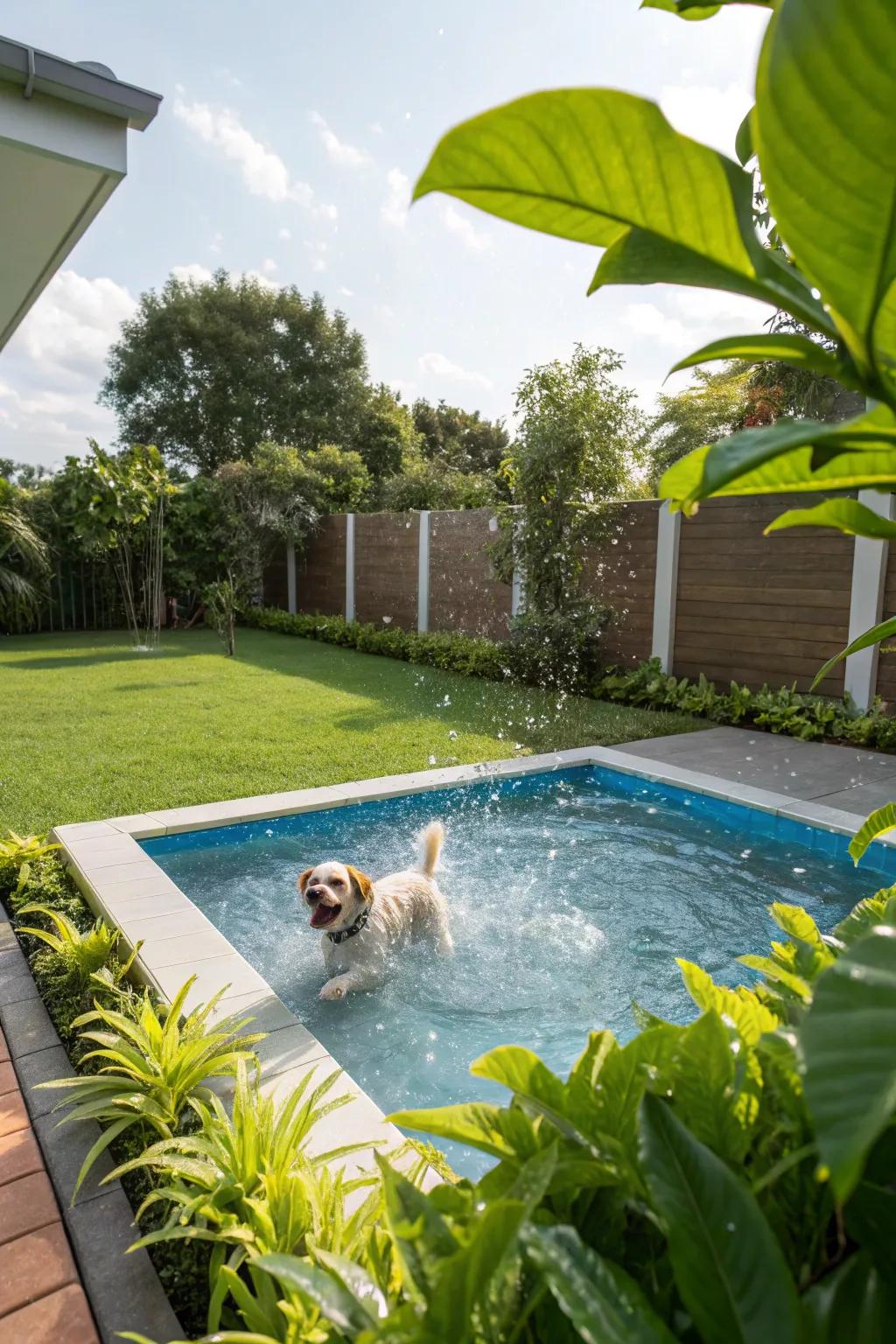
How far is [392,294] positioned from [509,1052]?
9210 mm

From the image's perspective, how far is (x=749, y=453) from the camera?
1.34 feet

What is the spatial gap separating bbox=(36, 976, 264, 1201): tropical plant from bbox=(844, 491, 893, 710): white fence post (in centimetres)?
635

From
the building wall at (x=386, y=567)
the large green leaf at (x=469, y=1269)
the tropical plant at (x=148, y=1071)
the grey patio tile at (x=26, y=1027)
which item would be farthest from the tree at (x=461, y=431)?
the large green leaf at (x=469, y=1269)

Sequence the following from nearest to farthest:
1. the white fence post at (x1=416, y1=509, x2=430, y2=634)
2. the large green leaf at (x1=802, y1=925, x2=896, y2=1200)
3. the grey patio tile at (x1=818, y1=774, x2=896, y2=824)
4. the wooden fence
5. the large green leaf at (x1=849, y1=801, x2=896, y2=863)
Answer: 1. the large green leaf at (x1=802, y1=925, x2=896, y2=1200)
2. the large green leaf at (x1=849, y1=801, x2=896, y2=863)
3. the grey patio tile at (x1=818, y1=774, x2=896, y2=824)
4. the wooden fence
5. the white fence post at (x1=416, y1=509, x2=430, y2=634)

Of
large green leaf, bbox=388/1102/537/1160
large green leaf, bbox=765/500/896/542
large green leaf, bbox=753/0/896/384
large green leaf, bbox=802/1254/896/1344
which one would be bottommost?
large green leaf, bbox=388/1102/537/1160

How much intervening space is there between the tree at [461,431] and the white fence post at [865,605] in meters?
27.4

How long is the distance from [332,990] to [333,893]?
0.60 metres

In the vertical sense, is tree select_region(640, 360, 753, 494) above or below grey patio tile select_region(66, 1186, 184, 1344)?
above

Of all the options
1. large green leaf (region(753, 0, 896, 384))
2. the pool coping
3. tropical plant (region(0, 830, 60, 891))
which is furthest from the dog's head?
large green leaf (region(753, 0, 896, 384))

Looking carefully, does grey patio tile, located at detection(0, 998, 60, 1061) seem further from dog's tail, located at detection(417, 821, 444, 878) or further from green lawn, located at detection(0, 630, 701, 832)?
green lawn, located at detection(0, 630, 701, 832)

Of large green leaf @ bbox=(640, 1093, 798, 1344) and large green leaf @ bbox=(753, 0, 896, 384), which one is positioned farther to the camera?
large green leaf @ bbox=(640, 1093, 798, 1344)

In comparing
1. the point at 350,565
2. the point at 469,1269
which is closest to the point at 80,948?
the point at 469,1269

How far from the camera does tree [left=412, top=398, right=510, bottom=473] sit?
3420 centimetres

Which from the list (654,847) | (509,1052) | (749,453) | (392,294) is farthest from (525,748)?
(749,453)
